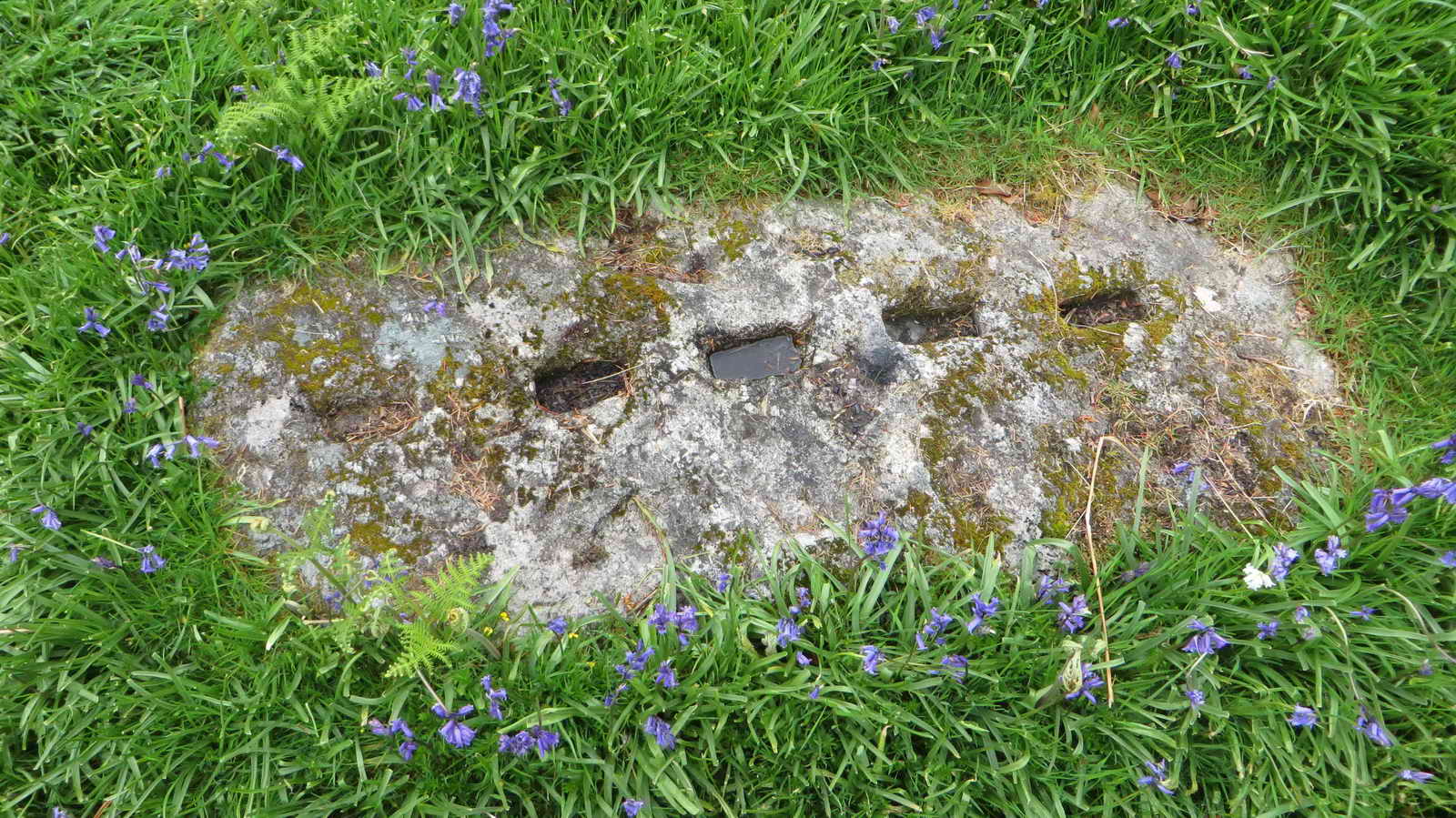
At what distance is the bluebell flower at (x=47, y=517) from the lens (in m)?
2.33

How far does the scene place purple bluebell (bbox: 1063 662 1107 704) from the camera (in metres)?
2.34

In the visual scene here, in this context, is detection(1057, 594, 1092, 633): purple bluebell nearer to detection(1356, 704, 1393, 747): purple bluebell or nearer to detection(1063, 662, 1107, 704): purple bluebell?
detection(1063, 662, 1107, 704): purple bluebell

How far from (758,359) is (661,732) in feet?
4.20

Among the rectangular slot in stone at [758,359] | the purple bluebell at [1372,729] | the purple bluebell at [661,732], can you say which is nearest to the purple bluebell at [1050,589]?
the purple bluebell at [1372,729]

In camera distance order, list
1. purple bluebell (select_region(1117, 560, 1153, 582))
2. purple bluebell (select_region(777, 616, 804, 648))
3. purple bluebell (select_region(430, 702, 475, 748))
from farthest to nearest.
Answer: purple bluebell (select_region(1117, 560, 1153, 582)), purple bluebell (select_region(777, 616, 804, 648)), purple bluebell (select_region(430, 702, 475, 748))

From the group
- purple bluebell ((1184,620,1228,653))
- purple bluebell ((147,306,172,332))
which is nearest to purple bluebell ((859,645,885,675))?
purple bluebell ((1184,620,1228,653))

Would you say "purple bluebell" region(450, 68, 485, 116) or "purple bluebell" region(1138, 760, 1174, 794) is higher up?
"purple bluebell" region(450, 68, 485, 116)

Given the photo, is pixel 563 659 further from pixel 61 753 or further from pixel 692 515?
pixel 61 753

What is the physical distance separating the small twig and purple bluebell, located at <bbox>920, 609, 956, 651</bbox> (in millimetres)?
448

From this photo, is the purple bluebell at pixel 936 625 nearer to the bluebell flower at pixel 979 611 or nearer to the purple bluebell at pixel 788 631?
the bluebell flower at pixel 979 611

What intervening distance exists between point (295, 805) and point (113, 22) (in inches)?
108

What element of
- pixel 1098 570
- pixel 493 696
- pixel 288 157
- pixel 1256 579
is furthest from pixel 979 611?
pixel 288 157

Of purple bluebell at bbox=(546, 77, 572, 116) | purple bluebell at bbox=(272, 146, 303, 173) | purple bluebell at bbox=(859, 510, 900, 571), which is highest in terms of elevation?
purple bluebell at bbox=(546, 77, 572, 116)

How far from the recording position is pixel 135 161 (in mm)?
2805
